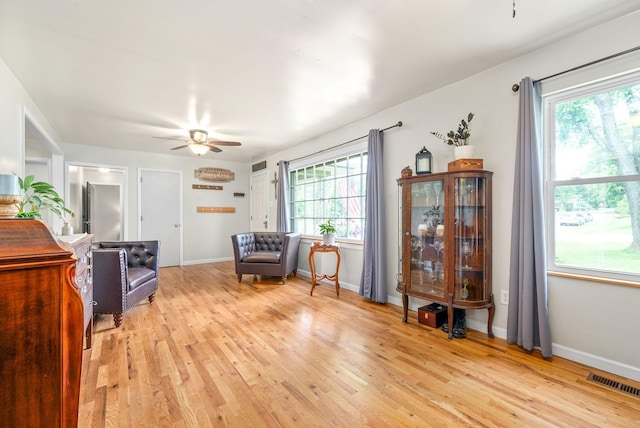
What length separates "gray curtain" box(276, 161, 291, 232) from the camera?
5.34m

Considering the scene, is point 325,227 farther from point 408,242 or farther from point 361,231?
point 408,242

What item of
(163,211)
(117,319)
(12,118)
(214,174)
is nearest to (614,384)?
(117,319)

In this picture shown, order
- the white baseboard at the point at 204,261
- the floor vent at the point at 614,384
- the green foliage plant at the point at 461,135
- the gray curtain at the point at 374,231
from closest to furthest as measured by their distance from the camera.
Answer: the floor vent at the point at 614,384 < the green foliage plant at the point at 461,135 < the gray curtain at the point at 374,231 < the white baseboard at the point at 204,261

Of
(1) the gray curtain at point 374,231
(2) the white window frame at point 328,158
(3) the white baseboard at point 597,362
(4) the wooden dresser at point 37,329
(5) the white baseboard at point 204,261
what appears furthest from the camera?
(5) the white baseboard at point 204,261

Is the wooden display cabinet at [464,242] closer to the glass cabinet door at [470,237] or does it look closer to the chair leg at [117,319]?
the glass cabinet door at [470,237]

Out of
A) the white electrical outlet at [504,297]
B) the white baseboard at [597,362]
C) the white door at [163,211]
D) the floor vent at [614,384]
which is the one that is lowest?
the floor vent at [614,384]

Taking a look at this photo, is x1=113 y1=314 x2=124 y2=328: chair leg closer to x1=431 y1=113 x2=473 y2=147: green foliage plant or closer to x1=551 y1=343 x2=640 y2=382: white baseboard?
x1=431 y1=113 x2=473 y2=147: green foliage plant

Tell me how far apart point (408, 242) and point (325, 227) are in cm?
138

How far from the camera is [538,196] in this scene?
7.22 ft

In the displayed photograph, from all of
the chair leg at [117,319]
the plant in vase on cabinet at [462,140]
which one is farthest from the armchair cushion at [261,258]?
the plant in vase on cabinet at [462,140]

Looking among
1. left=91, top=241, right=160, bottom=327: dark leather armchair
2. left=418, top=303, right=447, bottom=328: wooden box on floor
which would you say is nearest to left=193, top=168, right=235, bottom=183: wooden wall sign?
left=91, top=241, right=160, bottom=327: dark leather armchair

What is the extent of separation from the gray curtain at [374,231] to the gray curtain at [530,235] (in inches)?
54.5

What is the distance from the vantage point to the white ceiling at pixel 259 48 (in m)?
1.79

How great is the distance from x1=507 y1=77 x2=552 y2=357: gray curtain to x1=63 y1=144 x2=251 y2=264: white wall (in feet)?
19.0
